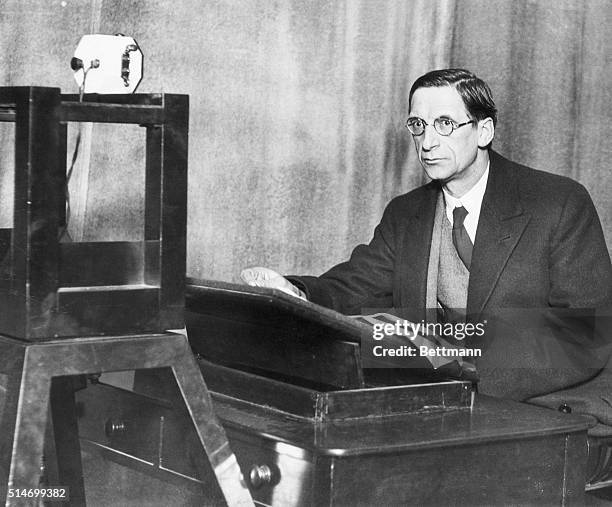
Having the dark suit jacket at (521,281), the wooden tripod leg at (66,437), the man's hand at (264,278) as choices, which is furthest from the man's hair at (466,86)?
the wooden tripod leg at (66,437)

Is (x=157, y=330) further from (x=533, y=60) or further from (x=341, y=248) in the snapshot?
(x=533, y=60)

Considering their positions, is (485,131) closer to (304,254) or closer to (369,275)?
(369,275)

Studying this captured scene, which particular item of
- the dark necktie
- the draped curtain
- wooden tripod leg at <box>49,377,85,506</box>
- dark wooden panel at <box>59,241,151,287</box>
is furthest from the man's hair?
dark wooden panel at <box>59,241,151,287</box>

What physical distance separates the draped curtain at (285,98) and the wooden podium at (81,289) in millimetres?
1529

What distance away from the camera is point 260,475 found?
1706 millimetres

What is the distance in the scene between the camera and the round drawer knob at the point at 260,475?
5.57ft

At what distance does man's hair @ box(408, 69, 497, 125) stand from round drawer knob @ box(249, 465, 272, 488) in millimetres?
1634

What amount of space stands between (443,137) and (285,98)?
2.53ft

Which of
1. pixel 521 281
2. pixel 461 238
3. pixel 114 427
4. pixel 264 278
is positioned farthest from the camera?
pixel 461 238

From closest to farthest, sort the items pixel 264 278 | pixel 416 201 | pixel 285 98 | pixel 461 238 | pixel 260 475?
1. pixel 260 475
2. pixel 264 278
3. pixel 461 238
4. pixel 416 201
5. pixel 285 98

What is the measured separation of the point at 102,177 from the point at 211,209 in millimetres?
426

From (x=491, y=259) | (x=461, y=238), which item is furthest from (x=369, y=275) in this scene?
(x=491, y=259)

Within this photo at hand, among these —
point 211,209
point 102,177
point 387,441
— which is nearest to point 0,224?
point 102,177

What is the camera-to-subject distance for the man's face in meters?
3.03
